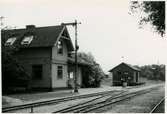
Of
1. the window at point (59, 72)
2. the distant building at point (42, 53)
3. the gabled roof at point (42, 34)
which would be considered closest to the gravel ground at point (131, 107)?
the distant building at point (42, 53)

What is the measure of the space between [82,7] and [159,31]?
4946 mm

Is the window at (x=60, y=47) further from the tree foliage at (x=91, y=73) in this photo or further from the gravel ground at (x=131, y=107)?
the gravel ground at (x=131, y=107)

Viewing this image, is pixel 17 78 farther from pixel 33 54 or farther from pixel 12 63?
pixel 33 54

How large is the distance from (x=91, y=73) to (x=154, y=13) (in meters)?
26.2

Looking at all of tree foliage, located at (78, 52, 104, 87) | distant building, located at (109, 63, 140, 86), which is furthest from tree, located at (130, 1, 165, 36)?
distant building, located at (109, 63, 140, 86)

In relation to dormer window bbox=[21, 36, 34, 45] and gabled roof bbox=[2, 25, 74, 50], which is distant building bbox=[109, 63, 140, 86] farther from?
dormer window bbox=[21, 36, 34, 45]

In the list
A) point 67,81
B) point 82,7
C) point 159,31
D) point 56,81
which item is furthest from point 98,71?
point 82,7

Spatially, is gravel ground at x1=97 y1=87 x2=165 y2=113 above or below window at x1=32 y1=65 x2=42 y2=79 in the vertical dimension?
below

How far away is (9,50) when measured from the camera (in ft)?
81.7

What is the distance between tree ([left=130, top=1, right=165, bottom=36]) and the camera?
15052 millimetres

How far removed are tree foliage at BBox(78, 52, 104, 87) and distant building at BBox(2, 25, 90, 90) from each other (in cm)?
768

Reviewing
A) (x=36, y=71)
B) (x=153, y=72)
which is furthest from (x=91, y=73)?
(x=153, y=72)

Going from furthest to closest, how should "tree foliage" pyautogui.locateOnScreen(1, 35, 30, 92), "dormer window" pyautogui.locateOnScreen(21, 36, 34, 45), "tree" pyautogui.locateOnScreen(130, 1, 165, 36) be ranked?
"dormer window" pyautogui.locateOnScreen(21, 36, 34, 45) → "tree foliage" pyautogui.locateOnScreen(1, 35, 30, 92) → "tree" pyautogui.locateOnScreen(130, 1, 165, 36)

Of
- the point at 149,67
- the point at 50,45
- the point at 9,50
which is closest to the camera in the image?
the point at 9,50
